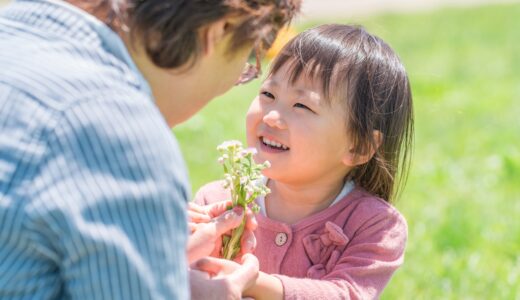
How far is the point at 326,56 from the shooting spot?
2.92 metres

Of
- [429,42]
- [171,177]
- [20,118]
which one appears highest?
[20,118]

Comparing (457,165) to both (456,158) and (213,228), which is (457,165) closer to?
(456,158)

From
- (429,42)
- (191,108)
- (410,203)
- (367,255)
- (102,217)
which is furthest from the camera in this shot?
(429,42)

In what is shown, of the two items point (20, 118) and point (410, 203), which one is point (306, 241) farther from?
point (410, 203)

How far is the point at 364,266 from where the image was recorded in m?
2.78

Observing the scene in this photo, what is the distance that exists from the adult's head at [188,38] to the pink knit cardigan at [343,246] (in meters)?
0.76

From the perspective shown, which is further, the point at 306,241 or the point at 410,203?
the point at 410,203

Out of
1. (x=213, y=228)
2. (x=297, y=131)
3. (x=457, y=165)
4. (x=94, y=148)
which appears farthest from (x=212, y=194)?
(x=457, y=165)

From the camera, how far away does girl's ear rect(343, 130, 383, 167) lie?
2.97 metres

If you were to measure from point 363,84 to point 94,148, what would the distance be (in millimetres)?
1280

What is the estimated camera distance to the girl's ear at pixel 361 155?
2.97m

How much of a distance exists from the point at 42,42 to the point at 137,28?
190 mm

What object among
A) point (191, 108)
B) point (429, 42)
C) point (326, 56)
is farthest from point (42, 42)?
point (429, 42)

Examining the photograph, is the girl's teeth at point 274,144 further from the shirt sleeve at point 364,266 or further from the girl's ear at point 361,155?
the shirt sleeve at point 364,266
